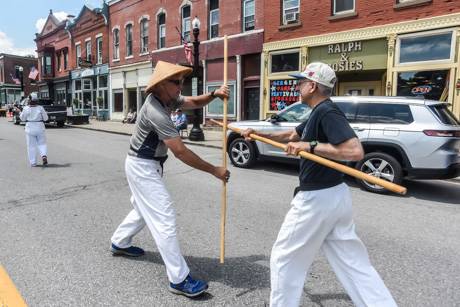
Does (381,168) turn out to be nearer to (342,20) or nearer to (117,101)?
(342,20)

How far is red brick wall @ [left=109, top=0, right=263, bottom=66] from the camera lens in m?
19.0

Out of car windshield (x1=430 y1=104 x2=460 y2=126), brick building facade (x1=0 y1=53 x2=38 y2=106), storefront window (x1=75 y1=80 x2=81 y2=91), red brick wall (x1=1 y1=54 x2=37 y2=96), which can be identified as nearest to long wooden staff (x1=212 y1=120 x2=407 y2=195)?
car windshield (x1=430 y1=104 x2=460 y2=126)

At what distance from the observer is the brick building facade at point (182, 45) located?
18616 mm

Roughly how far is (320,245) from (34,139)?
8.69 metres

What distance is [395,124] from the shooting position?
7074 mm

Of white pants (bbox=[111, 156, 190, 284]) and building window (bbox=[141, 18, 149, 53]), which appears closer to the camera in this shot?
white pants (bbox=[111, 156, 190, 284])

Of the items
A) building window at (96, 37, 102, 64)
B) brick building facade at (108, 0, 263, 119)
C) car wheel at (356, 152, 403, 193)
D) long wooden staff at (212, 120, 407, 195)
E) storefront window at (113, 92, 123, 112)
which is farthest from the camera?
building window at (96, 37, 102, 64)

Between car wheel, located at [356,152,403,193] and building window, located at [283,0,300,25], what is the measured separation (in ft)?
35.6

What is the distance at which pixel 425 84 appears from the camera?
1268 cm

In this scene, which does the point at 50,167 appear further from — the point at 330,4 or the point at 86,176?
the point at 330,4

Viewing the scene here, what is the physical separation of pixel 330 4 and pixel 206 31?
7.74 meters

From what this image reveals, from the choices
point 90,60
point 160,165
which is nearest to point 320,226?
point 160,165

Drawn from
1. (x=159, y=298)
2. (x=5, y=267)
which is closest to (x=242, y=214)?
(x=159, y=298)

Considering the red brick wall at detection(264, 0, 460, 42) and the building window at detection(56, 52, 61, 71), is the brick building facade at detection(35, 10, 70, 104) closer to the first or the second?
the building window at detection(56, 52, 61, 71)
